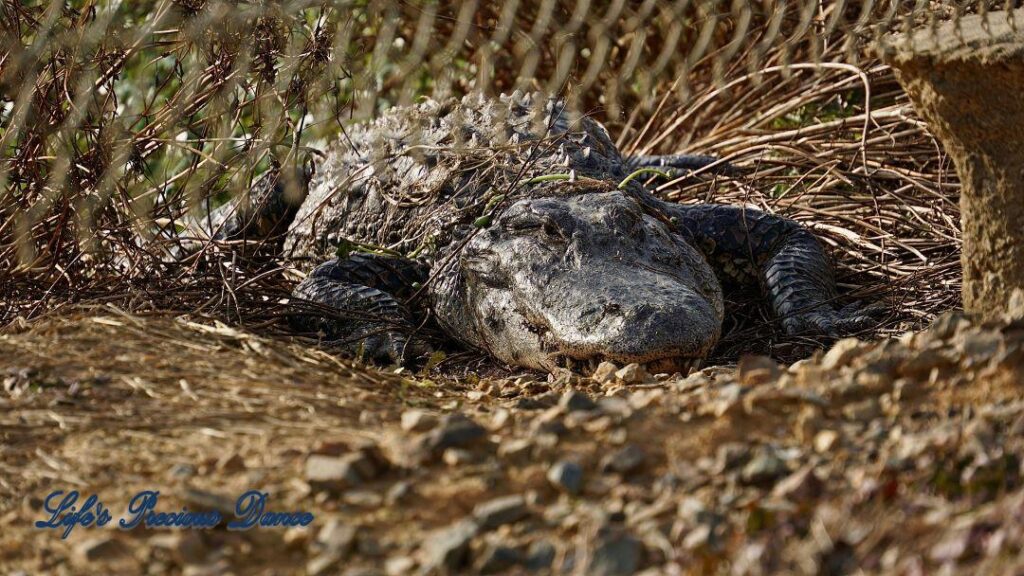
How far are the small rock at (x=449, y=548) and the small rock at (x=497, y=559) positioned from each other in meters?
0.03

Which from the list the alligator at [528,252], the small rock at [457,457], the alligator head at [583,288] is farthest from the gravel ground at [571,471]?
the alligator at [528,252]

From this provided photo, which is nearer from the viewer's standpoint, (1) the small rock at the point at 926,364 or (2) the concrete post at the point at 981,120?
(1) the small rock at the point at 926,364

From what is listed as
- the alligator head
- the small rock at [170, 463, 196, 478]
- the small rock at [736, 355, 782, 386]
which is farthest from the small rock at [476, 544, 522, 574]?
the alligator head

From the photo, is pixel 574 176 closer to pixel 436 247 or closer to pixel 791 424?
pixel 436 247

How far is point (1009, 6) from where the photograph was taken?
2637mm

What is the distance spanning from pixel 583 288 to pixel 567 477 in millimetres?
1777

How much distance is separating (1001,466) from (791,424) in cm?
36

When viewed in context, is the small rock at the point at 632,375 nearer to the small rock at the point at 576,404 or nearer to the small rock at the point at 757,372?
the small rock at the point at 757,372

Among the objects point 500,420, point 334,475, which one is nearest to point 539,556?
point 334,475

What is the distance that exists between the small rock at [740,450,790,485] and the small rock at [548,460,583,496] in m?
0.26

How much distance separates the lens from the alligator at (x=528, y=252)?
348 centimetres

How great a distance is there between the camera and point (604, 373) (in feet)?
10.4

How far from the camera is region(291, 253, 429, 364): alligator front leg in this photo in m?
3.78

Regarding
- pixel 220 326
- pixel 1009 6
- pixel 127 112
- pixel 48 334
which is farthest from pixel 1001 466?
pixel 127 112
